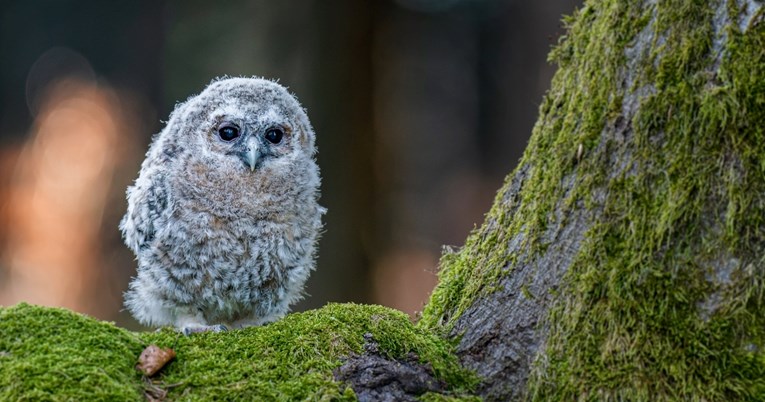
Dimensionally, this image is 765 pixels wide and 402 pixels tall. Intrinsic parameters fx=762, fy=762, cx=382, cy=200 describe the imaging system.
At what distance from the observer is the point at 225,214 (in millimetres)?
3211

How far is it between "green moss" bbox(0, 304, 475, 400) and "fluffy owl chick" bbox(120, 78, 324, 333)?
0.83 metres

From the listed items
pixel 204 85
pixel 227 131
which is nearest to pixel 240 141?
pixel 227 131

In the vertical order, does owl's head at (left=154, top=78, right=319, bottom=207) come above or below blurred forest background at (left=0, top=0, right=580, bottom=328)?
below

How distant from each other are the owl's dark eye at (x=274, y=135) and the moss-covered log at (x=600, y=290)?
1343 mm

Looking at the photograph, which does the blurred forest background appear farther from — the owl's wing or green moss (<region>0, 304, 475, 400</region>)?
green moss (<region>0, 304, 475, 400</region>)

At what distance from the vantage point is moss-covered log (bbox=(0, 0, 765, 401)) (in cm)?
193

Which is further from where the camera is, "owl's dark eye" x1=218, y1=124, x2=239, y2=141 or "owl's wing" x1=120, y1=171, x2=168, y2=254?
"owl's dark eye" x1=218, y1=124, x2=239, y2=141

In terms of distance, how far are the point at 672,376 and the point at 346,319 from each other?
3.06 feet

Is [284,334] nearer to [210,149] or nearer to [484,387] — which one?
[484,387]

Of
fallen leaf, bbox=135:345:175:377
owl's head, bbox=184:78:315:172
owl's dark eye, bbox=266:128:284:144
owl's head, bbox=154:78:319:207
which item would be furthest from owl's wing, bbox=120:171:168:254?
fallen leaf, bbox=135:345:175:377

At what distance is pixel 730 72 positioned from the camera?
6.40 ft

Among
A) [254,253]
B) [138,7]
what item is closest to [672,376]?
[254,253]

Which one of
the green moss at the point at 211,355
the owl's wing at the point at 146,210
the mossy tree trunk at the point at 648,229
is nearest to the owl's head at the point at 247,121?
the owl's wing at the point at 146,210

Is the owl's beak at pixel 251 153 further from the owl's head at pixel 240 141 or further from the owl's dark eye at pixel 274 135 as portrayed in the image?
the owl's dark eye at pixel 274 135
